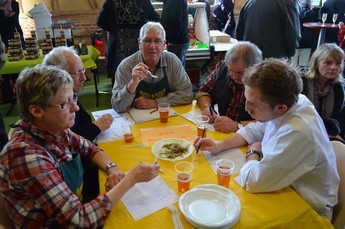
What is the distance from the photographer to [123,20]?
3.94 metres

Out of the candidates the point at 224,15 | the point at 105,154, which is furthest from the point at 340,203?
the point at 224,15

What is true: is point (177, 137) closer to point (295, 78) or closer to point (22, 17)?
point (295, 78)

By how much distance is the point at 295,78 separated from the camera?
57.9 inches

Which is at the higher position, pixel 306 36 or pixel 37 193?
Answer: pixel 37 193

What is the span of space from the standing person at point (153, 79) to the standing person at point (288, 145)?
1.05m

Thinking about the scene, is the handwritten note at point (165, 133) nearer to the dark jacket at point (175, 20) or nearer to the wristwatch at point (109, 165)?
the wristwatch at point (109, 165)

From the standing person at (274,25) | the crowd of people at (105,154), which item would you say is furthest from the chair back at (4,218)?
the standing person at (274,25)

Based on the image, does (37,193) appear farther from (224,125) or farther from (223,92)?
(223,92)

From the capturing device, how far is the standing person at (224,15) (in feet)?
22.3

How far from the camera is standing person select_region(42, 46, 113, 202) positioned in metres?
1.89

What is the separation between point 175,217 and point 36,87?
836mm

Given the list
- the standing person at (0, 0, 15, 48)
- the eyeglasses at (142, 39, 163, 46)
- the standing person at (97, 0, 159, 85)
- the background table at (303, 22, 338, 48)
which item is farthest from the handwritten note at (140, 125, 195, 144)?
the background table at (303, 22, 338, 48)

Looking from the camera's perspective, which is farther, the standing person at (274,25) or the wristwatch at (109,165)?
the standing person at (274,25)

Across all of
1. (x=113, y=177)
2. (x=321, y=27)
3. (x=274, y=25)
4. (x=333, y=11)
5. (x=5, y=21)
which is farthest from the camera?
(x=333, y=11)
